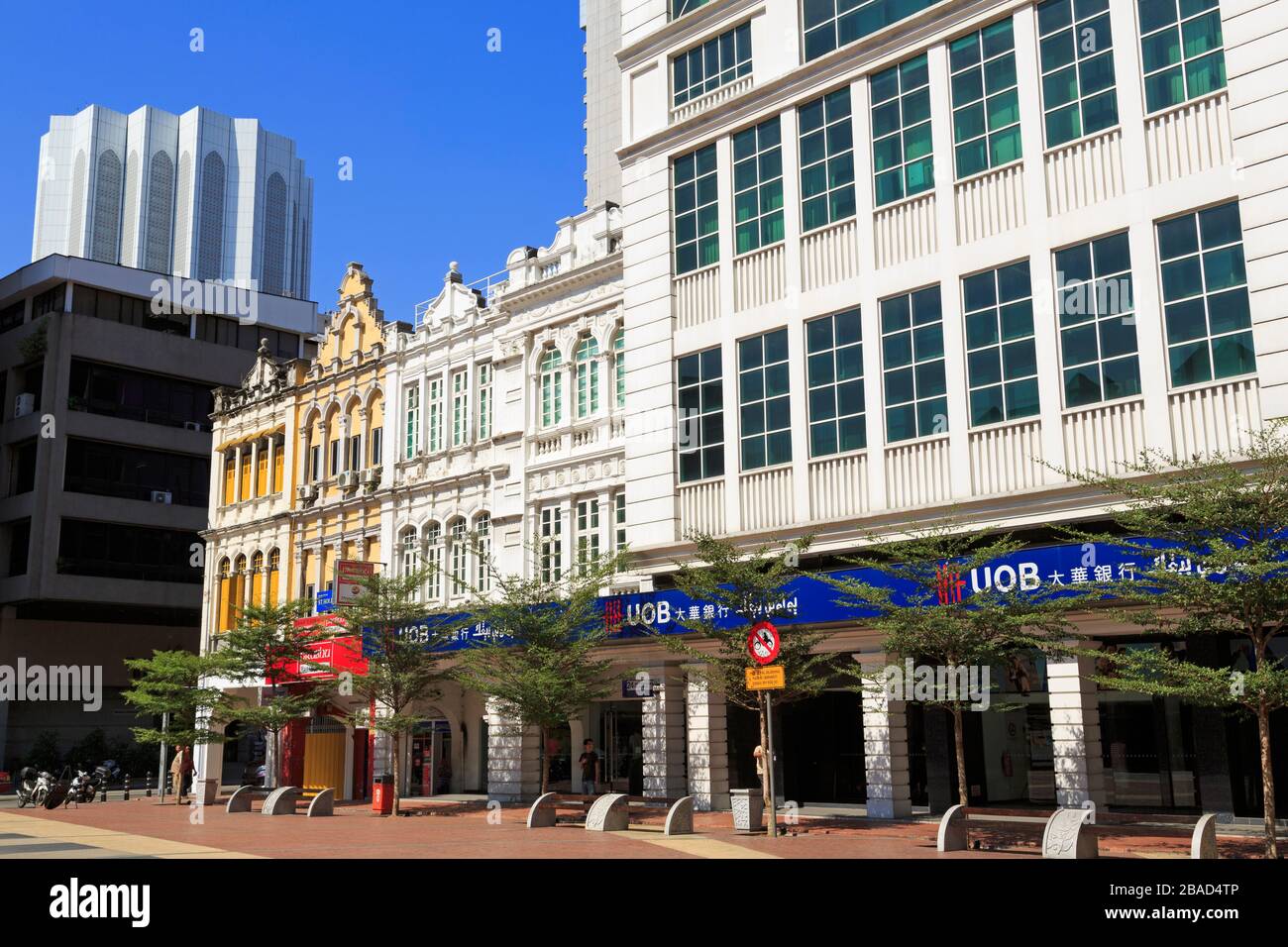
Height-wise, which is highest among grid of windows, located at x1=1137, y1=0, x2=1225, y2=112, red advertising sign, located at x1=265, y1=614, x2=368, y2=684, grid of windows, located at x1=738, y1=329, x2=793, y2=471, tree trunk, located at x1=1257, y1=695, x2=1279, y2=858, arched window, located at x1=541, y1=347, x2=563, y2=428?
grid of windows, located at x1=1137, y1=0, x2=1225, y2=112

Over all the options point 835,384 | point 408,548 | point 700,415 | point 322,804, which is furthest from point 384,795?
point 835,384

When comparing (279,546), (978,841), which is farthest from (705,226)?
(279,546)

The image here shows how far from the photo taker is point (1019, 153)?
24391 mm

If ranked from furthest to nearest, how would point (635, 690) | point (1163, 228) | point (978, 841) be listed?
1. point (635, 690)
2. point (1163, 228)
3. point (978, 841)

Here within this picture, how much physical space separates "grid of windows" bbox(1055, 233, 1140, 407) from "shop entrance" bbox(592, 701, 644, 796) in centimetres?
1472

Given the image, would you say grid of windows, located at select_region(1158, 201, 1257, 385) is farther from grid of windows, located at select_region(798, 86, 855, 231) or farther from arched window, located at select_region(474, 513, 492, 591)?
arched window, located at select_region(474, 513, 492, 591)

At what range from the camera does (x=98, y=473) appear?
61.8 m

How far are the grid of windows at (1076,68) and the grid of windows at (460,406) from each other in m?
19.4

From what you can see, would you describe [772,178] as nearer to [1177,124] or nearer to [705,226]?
[705,226]

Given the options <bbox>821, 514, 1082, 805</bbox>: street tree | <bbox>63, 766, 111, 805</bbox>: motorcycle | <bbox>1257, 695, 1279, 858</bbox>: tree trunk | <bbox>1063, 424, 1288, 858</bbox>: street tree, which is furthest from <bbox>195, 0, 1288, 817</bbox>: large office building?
<bbox>63, 766, 111, 805</bbox>: motorcycle

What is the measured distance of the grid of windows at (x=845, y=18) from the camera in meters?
26.8

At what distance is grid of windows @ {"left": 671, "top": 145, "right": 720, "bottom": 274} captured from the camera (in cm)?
3017

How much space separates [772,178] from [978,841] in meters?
16.1
